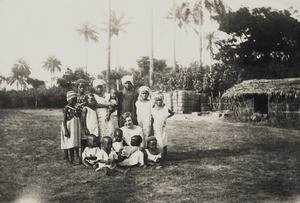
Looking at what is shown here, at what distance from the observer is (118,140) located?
6.29m

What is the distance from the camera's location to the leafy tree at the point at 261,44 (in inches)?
854

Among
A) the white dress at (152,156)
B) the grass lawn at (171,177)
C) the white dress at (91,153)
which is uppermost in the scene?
the white dress at (91,153)

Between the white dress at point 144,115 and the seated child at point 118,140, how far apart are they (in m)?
0.47

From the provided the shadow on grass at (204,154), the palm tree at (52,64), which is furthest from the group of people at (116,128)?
the palm tree at (52,64)

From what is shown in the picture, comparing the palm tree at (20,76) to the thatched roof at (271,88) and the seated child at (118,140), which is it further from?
the seated child at (118,140)

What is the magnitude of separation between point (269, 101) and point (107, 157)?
12950 millimetres

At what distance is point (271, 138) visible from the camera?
1056 centimetres

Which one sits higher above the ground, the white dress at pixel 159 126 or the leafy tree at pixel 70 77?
the leafy tree at pixel 70 77

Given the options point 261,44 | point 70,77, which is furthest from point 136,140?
point 70,77

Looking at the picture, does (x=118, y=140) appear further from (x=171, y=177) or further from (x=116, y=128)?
(x=171, y=177)

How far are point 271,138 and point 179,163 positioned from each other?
4.94 m

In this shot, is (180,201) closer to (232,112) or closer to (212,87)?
(232,112)

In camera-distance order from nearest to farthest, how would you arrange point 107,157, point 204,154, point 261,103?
point 107,157, point 204,154, point 261,103

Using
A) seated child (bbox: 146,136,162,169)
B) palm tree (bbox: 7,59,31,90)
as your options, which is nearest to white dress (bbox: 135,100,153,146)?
seated child (bbox: 146,136,162,169)
